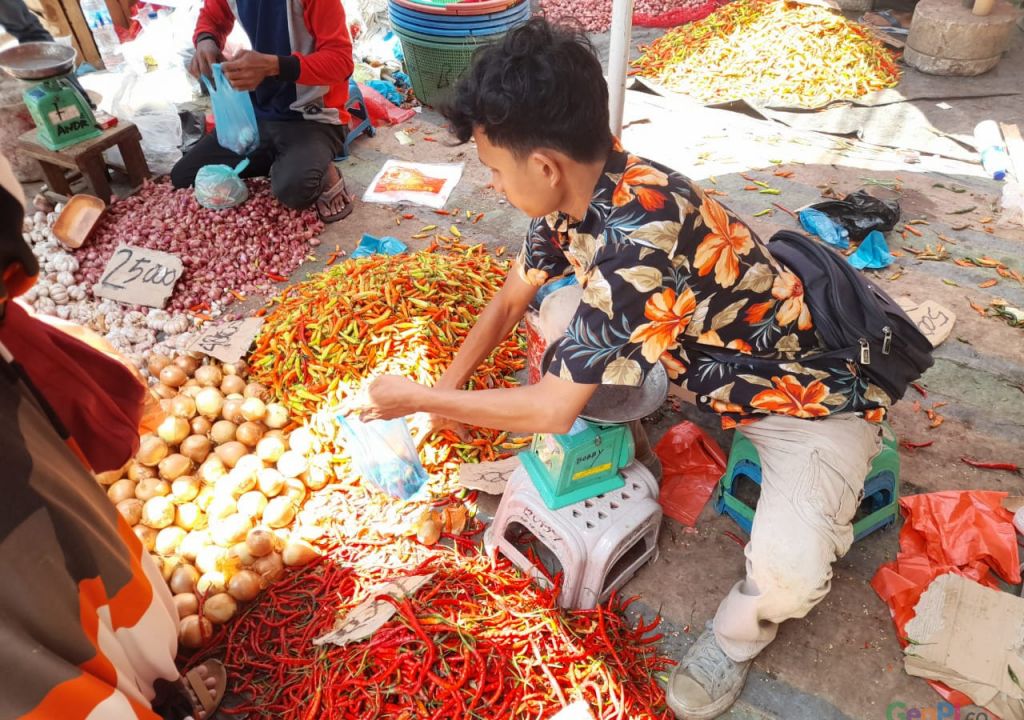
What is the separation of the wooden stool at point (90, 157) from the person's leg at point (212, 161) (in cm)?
34

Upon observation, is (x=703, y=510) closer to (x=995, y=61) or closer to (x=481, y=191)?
(x=481, y=191)

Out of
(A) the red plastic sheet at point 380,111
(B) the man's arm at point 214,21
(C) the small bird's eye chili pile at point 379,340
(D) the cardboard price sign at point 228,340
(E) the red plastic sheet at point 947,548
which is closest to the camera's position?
(E) the red plastic sheet at point 947,548

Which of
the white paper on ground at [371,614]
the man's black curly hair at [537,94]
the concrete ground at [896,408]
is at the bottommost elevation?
the concrete ground at [896,408]

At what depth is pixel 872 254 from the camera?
370 cm

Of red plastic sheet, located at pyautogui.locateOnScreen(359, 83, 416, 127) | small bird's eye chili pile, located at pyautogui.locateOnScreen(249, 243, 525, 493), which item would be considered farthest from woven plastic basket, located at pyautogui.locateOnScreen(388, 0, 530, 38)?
small bird's eye chili pile, located at pyautogui.locateOnScreen(249, 243, 525, 493)

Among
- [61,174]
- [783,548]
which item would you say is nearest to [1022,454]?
[783,548]

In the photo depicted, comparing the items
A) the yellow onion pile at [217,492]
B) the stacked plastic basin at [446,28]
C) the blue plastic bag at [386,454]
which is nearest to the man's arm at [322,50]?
the stacked plastic basin at [446,28]

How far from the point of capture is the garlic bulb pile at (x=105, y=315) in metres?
3.30

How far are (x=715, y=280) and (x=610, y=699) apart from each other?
1216 mm

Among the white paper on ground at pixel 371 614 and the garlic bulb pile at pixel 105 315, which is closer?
the white paper on ground at pixel 371 614

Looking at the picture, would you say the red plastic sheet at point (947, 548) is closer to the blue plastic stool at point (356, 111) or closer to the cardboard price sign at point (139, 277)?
the cardboard price sign at point (139, 277)

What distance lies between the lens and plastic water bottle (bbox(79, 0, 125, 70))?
6.07 metres

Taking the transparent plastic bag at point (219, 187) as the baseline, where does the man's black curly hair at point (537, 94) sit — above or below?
above

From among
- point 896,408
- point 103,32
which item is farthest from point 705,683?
point 103,32
